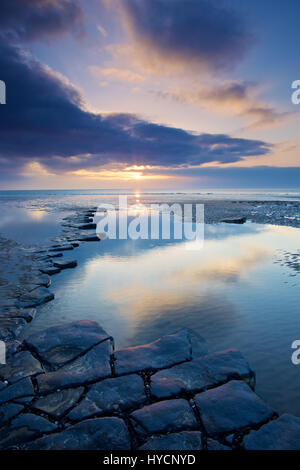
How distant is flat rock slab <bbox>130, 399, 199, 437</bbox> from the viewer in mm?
2477

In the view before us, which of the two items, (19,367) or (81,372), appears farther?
(19,367)

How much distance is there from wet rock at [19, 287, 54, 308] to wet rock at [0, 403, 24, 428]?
3.13m

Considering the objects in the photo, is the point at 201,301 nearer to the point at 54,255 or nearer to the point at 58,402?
the point at 58,402

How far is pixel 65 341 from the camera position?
402 centimetres

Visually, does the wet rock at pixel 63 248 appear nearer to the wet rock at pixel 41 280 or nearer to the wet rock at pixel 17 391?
the wet rock at pixel 41 280

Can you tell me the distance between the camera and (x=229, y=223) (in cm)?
1922

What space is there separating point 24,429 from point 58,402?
41 centimetres

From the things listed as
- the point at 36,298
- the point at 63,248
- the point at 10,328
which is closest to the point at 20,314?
the point at 10,328

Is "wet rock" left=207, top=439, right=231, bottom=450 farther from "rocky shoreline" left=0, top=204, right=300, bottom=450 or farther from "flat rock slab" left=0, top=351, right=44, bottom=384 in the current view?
"flat rock slab" left=0, top=351, right=44, bottom=384

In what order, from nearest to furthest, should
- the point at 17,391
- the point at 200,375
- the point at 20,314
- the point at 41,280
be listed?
1. the point at 17,391
2. the point at 200,375
3. the point at 20,314
4. the point at 41,280

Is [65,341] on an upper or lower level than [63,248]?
lower

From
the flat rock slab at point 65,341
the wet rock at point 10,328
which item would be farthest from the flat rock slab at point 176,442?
the wet rock at point 10,328
